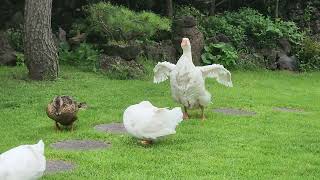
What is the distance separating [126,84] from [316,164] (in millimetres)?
6923

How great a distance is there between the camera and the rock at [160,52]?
1750 centimetres

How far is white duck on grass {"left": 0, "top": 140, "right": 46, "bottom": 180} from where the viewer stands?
6.19 m

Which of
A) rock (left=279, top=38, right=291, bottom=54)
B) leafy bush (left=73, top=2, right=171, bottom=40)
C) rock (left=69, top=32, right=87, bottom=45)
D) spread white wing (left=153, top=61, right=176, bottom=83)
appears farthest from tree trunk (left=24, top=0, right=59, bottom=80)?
rock (left=279, top=38, right=291, bottom=54)

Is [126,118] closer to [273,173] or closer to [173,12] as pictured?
[273,173]

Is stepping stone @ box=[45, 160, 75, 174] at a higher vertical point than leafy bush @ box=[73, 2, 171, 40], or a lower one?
lower

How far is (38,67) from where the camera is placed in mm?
13852

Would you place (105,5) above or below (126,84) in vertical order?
above

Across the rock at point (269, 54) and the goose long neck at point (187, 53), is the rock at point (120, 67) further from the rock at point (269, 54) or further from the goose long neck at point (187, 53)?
the rock at point (269, 54)

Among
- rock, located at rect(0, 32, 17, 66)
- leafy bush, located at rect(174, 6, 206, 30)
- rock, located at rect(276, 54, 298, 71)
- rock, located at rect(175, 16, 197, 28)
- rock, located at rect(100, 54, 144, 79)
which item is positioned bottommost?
rock, located at rect(276, 54, 298, 71)

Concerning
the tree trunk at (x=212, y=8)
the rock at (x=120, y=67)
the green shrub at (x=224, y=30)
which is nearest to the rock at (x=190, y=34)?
the green shrub at (x=224, y=30)

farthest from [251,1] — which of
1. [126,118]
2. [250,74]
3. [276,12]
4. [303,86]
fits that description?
[126,118]

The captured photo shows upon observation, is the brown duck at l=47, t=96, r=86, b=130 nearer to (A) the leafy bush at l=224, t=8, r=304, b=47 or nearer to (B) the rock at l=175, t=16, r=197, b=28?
(B) the rock at l=175, t=16, r=197, b=28

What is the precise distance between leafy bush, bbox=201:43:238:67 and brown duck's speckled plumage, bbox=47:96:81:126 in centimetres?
855

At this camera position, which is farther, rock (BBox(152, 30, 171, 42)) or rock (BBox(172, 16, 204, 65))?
rock (BBox(152, 30, 171, 42))
